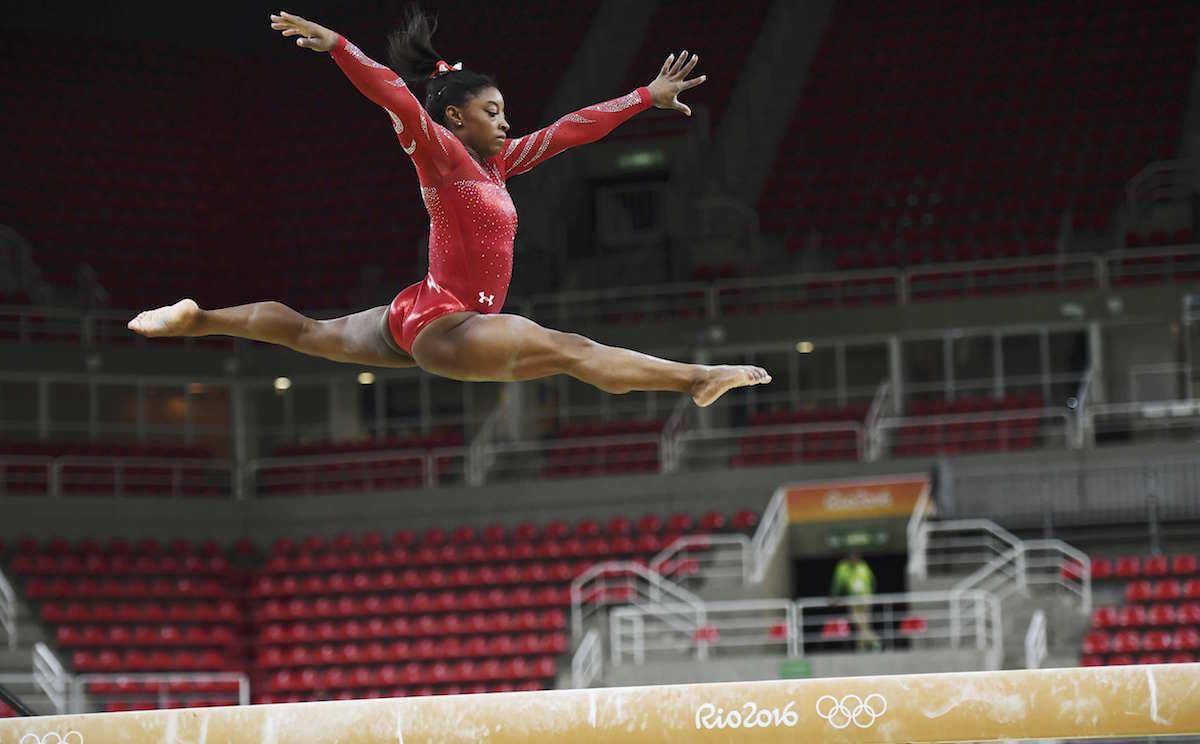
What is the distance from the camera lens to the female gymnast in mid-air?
5.99m

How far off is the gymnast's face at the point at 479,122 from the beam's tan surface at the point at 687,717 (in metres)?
2.04

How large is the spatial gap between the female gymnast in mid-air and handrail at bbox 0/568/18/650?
12.8 metres

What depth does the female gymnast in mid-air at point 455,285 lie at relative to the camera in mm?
5992

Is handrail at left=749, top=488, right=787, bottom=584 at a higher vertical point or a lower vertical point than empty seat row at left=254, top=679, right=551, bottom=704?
higher

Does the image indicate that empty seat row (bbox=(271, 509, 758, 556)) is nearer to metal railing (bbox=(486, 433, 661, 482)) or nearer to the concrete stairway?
metal railing (bbox=(486, 433, 661, 482))

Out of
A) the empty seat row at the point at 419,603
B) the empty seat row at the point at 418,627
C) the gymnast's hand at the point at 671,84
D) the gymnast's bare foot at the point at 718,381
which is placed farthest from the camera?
the empty seat row at the point at 419,603

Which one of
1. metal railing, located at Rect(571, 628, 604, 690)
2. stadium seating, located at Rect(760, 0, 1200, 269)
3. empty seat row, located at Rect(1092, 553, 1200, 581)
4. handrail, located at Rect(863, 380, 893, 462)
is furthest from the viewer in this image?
stadium seating, located at Rect(760, 0, 1200, 269)

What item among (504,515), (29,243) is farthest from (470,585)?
(29,243)

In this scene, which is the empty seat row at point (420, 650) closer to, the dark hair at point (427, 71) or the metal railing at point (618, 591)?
the metal railing at point (618, 591)

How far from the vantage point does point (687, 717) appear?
6.06 meters

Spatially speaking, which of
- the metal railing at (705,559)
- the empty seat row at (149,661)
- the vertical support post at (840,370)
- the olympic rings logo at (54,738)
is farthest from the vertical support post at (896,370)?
the olympic rings logo at (54,738)

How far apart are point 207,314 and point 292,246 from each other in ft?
68.6

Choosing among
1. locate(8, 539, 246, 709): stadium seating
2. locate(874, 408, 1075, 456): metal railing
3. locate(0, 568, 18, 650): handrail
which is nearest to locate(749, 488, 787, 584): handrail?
locate(874, 408, 1075, 456): metal railing

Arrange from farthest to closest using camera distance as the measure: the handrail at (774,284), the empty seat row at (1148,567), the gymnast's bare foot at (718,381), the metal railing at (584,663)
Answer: the handrail at (774,284) < the empty seat row at (1148,567) < the metal railing at (584,663) < the gymnast's bare foot at (718,381)
